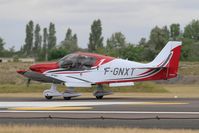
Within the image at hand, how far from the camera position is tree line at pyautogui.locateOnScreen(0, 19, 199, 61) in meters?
105

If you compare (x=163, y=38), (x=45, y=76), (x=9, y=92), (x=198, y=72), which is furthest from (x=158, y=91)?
(x=163, y=38)

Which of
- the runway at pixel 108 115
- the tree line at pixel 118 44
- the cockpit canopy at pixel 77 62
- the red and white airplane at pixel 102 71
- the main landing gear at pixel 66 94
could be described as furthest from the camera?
the tree line at pixel 118 44

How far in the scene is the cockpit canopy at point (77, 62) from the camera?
32062 mm

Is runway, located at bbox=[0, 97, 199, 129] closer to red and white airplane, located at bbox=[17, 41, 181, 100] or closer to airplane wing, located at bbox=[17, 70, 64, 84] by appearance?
airplane wing, located at bbox=[17, 70, 64, 84]

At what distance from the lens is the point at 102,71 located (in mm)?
32031

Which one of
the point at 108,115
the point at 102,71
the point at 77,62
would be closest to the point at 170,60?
the point at 102,71

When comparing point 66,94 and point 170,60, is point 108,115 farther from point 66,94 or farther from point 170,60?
point 170,60

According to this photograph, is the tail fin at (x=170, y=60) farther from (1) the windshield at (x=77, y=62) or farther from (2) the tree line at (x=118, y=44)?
(2) the tree line at (x=118, y=44)

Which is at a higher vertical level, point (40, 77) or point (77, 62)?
point (77, 62)

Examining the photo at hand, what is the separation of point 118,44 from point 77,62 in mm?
108233

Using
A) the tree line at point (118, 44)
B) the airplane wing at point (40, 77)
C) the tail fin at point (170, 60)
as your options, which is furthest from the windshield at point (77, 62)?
the tree line at point (118, 44)

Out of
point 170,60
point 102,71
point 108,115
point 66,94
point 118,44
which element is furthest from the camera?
point 118,44

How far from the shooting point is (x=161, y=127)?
59.7 feet

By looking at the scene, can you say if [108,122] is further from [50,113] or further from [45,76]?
[45,76]
